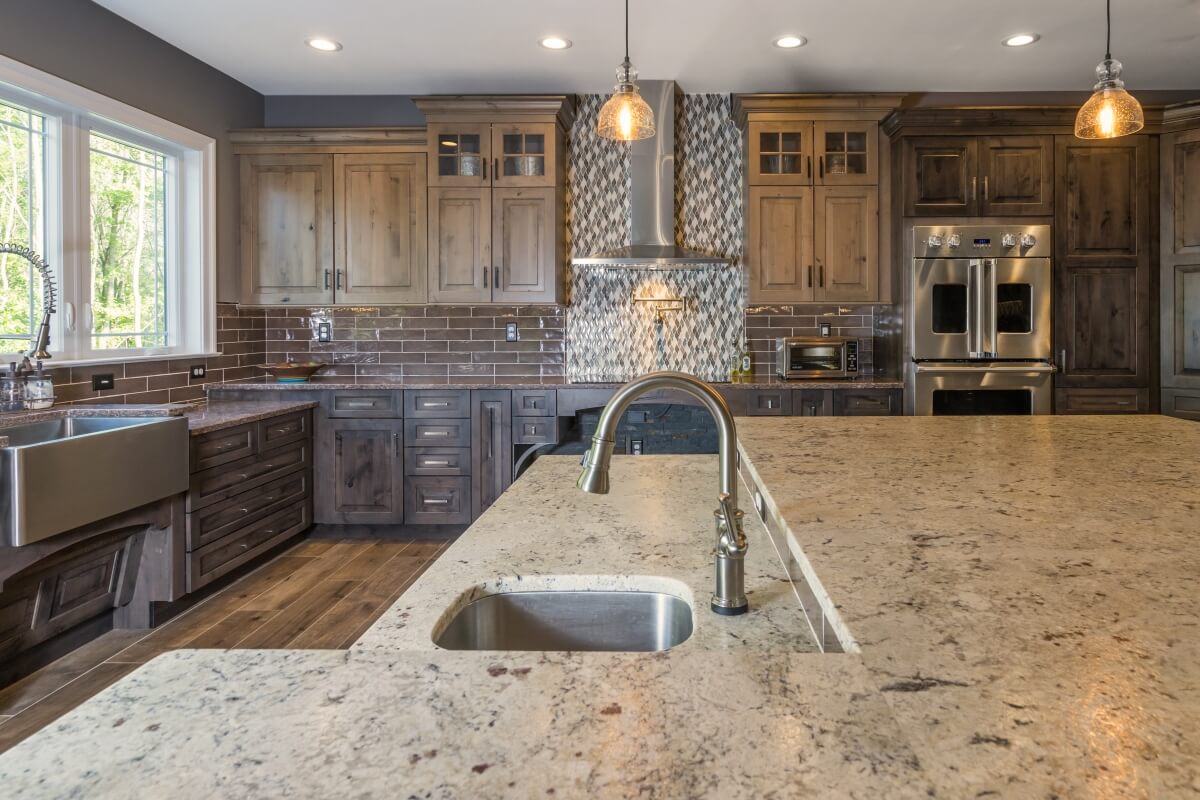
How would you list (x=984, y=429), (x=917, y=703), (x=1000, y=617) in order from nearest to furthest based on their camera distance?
(x=917, y=703)
(x=1000, y=617)
(x=984, y=429)

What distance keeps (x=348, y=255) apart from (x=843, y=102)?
3054mm

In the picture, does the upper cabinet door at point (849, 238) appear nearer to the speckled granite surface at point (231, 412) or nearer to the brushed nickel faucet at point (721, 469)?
the speckled granite surface at point (231, 412)

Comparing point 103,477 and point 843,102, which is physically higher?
point 843,102

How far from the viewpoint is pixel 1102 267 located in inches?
175

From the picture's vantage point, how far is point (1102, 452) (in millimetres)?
1694

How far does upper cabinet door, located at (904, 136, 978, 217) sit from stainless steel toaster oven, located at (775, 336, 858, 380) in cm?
82

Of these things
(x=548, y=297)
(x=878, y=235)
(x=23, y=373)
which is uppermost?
(x=878, y=235)

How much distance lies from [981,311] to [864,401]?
2.61ft

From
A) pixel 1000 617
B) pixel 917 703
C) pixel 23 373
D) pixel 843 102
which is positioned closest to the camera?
pixel 917 703

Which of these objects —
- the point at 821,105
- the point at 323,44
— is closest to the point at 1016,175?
the point at 821,105

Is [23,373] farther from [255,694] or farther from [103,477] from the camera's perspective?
[255,694]

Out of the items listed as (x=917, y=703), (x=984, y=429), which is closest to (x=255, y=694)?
(x=917, y=703)

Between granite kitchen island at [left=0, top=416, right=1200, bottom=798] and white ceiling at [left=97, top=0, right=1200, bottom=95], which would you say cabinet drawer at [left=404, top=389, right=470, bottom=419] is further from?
granite kitchen island at [left=0, top=416, right=1200, bottom=798]

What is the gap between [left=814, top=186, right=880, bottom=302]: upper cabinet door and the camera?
4555mm
